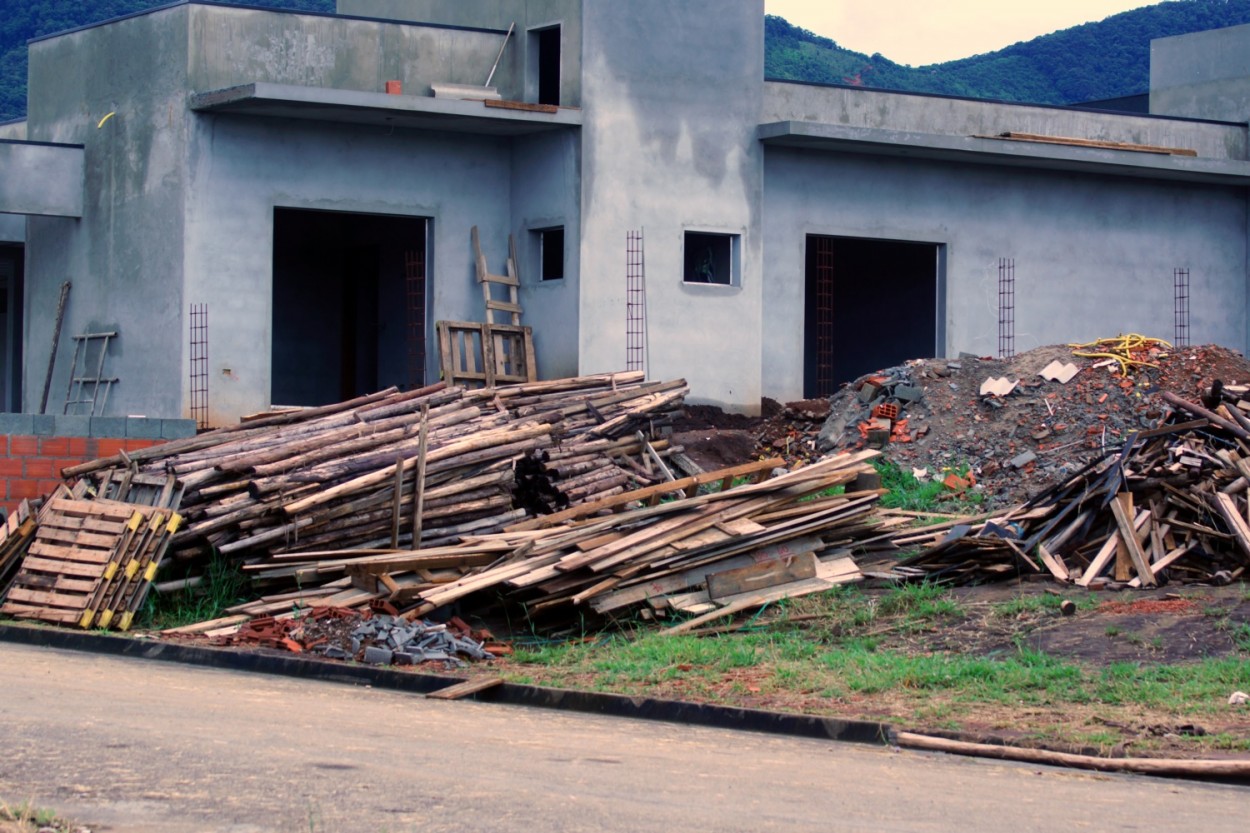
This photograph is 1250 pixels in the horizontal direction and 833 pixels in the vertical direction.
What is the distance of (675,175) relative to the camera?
2636cm

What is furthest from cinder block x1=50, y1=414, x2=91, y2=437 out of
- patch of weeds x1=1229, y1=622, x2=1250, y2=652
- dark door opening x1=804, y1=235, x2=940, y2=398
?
dark door opening x1=804, y1=235, x2=940, y2=398

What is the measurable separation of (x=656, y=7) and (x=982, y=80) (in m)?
71.8

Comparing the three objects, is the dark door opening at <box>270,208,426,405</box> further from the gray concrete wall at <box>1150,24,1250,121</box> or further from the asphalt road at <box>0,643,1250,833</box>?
the asphalt road at <box>0,643,1250,833</box>

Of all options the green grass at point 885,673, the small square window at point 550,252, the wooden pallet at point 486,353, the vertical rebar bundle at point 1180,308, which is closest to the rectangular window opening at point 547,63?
the small square window at point 550,252

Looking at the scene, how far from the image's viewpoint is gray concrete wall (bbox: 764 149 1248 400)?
92.0 feet

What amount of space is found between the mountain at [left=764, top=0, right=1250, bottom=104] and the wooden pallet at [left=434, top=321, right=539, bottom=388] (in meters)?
63.6

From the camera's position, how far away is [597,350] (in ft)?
84.4

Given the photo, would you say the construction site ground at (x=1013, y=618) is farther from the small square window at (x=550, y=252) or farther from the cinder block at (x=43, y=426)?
the cinder block at (x=43, y=426)

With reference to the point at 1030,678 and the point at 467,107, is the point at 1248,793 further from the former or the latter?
the point at 467,107

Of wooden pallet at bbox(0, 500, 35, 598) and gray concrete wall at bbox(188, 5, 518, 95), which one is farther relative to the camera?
gray concrete wall at bbox(188, 5, 518, 95)

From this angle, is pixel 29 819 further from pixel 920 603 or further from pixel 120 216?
pixel 120 216

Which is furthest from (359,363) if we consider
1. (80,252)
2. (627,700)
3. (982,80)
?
(982,80)

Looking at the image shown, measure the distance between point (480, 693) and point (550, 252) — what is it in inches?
567

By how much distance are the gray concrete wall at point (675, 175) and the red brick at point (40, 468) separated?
892 centimetres
